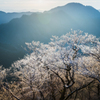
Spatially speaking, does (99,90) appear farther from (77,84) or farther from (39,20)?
(39,20)

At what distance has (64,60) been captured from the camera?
31.8 ft

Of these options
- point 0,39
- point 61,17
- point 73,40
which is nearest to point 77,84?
point 73,40

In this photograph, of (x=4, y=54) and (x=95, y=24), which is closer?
(x=4, y=54)

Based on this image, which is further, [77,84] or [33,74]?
[77,84]

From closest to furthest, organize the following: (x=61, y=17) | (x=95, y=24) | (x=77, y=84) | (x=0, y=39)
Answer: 1. (x=77, y=84)
2. (x=0, y=39)
3. (x=61, y=17)
4. (x=95, y=24)

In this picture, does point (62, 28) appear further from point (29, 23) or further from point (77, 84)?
point (77, 84)

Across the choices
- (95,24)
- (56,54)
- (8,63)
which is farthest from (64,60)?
(95,24)

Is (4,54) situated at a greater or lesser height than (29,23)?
lesser

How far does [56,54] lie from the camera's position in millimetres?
10234

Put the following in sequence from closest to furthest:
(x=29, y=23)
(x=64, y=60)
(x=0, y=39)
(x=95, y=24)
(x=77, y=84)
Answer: (x=64, y=60) < (x=77, y=84) < (x=0, y=39) < (x=29, y=23) < (x=95, y=24)

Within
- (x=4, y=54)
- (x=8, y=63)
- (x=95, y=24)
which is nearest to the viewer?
(x=8, y=63)

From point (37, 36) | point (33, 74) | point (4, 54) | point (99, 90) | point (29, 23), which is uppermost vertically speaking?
point (29, 23)

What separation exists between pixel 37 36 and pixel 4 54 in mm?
54145

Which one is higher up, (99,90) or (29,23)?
(29,23)
